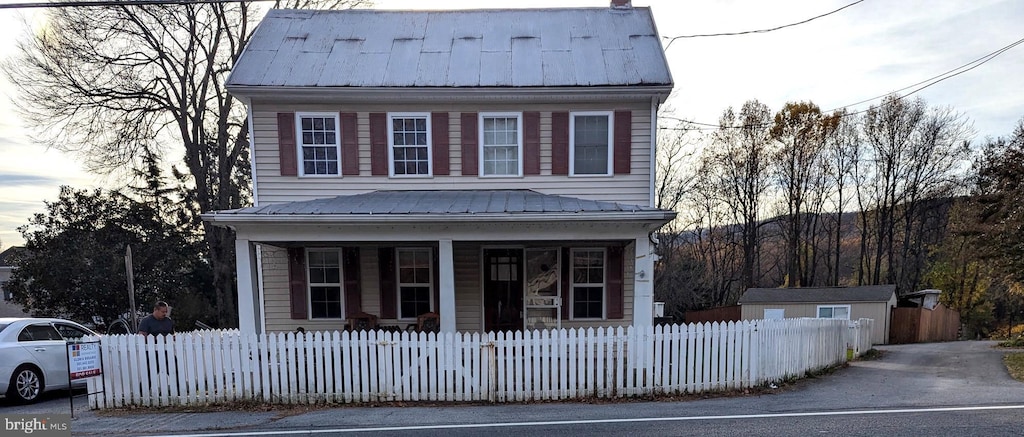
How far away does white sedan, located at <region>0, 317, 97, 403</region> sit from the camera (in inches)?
284

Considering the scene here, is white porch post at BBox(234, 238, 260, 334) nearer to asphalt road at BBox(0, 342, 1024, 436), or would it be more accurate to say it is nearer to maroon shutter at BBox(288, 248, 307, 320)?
asphalt road at BBox(0, 342, 1024, 436)

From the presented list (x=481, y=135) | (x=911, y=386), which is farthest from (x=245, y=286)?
(x=911, y=386)

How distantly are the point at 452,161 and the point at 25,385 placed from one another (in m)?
7.56

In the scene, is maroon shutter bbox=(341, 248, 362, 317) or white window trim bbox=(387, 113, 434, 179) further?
maroon shutter bbox=(341, 248, 362, 317)

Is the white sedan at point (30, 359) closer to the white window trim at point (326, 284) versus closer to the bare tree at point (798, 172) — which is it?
the white window trim at point (326, 284)

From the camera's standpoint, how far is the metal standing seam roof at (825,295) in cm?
2119

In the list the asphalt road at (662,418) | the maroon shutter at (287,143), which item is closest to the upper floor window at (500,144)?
the maroon shutter at (287,143)

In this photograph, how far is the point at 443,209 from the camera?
828 centimetres

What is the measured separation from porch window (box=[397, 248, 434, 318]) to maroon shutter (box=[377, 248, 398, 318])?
164mm

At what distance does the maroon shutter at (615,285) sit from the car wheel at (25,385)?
31.5 feet

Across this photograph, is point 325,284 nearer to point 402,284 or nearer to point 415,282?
point 402,284

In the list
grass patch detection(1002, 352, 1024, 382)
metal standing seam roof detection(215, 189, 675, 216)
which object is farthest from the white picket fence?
grass patch detection(1002, 352, 1024, 382)

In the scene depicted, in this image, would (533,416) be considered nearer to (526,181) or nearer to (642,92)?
(526,181)

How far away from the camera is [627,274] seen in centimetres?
1025
